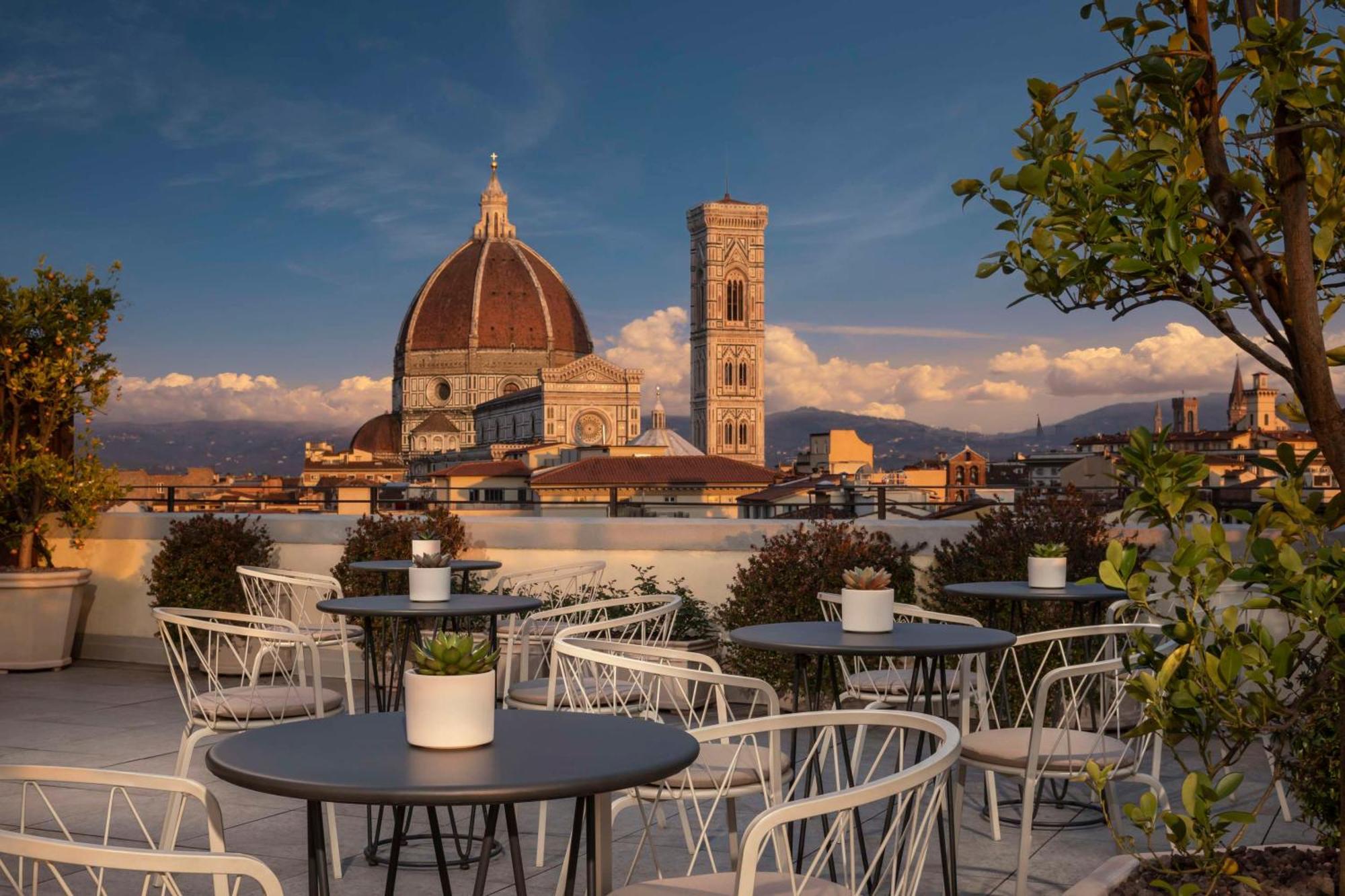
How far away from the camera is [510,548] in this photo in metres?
8.44

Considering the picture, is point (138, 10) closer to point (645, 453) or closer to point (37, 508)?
point (37, 508)

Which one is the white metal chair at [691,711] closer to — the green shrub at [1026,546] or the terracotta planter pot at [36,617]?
the green shrub at [1026,546]

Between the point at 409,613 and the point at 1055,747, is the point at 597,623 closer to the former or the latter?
the point at 409,613

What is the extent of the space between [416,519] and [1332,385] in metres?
7.07

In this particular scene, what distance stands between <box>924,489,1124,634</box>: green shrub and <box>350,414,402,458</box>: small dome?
115101 millimetres

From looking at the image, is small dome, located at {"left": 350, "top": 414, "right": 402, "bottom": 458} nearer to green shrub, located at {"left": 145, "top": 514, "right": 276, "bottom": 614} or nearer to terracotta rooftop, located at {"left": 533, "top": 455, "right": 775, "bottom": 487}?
terracotta rooftop, located at {"left": 533, "top": 455, "right": 775, "bottom": 487}

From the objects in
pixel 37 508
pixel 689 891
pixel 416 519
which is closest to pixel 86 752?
pixel 416 519

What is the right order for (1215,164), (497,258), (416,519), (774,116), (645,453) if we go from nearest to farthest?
(1215,164) < (416,519) < (774,116) < (645,453) < (497,258)

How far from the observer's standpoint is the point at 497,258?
118 metres

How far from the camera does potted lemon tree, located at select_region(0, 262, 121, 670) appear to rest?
344 inches

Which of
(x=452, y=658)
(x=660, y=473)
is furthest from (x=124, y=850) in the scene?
(x=660, y=473)

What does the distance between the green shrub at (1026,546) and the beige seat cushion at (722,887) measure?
4075 mm

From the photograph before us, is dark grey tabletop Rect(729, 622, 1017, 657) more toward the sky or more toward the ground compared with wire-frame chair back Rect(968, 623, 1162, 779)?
more toward the sky

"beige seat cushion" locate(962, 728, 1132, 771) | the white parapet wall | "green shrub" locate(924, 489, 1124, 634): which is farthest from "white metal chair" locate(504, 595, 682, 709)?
"green shrub" locate(924, 489, 1124, 634)
